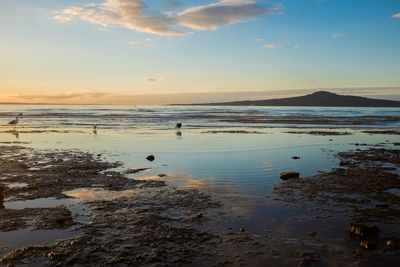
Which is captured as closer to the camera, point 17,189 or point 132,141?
point 17,189

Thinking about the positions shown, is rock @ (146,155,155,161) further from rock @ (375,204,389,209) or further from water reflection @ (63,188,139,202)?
rock @ (375,204,389,209)

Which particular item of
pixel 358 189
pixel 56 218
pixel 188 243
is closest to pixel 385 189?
pixel 358 189

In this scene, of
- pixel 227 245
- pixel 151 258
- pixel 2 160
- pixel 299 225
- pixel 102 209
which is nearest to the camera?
pixel 151 258

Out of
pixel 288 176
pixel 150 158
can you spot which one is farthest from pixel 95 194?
pixel 288 176

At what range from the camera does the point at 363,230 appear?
32.1ft

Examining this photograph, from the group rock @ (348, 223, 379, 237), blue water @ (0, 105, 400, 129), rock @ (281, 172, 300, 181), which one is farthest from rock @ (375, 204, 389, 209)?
blue water @ (0, 105, 400, 129)

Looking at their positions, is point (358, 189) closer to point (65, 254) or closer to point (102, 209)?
point (102, 209)

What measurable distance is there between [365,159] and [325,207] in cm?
1091

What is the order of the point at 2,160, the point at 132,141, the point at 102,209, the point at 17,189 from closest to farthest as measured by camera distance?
1. the point at 102,209
2. the point at 17,189
3. the point at 2,160
4. the point at 132,141

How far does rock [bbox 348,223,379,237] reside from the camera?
9758mm

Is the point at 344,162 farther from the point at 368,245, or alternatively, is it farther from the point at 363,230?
the point at 368,245

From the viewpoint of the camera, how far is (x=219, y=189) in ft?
47.9

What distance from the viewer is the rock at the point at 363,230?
32.0 ft

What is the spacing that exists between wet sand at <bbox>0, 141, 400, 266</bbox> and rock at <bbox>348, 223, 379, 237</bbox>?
0.10 metres
